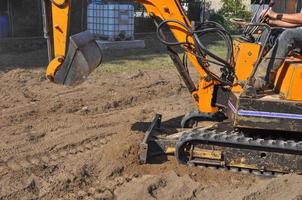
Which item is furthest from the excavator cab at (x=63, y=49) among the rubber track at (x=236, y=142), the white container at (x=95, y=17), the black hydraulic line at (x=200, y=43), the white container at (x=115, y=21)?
the white container at (x=95, y=17)

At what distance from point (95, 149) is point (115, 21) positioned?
30.2ft

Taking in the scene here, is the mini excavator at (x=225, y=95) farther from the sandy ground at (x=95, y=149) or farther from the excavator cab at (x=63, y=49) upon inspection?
the sandy ground at (x=95, y=149)

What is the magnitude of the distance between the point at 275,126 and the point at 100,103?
12.8 ft

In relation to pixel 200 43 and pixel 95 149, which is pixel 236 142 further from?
pixel 95 149

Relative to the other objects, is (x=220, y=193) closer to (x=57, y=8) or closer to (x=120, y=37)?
(x=57, y=8)

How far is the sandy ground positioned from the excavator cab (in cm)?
103

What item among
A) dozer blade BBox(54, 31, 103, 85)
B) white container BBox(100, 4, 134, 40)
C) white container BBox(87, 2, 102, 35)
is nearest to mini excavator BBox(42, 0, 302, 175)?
dozer blade BBox(54, 31, 103, 85)

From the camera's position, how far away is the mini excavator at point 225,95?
211 inches

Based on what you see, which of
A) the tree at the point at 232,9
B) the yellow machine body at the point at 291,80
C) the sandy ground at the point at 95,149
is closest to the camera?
the sandy ground at the point at 95,149

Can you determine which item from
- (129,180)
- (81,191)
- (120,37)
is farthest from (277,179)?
(120,37)

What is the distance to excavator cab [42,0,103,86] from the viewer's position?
574cm

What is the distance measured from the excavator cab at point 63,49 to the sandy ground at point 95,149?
103cm

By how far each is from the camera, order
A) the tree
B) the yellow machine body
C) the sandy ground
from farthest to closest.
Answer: the tree
the yellow machine body
the sandy ground

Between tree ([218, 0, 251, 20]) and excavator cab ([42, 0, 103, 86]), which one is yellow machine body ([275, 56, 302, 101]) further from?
tree ([218, 0, 251, 20])
